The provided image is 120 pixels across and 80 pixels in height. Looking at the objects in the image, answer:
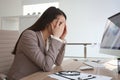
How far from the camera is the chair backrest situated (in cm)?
142

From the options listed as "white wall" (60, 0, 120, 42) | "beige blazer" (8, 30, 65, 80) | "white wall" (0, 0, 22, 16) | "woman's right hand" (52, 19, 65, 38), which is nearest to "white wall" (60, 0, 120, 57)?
"white wall" (60, 0, 120, 42)

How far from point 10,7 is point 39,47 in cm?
467

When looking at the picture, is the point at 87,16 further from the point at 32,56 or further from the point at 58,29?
the point at 32,56

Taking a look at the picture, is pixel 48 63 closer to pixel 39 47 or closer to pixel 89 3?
pixel 39 47

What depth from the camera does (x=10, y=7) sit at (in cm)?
546

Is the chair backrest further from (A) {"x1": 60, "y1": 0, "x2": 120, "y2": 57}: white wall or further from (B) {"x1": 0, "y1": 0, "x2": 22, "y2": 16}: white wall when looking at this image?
(B) {"x1": 0, "y1": 0, "x2": 22, "y2": 16}: white wall

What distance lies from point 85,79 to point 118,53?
0.38m

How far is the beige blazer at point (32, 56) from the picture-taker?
3.45 ft

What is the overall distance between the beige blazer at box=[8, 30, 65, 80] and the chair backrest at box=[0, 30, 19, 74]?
333 mm

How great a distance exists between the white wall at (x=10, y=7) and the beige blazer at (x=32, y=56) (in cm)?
449

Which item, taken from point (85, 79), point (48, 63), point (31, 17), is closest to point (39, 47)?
point (48, 63)

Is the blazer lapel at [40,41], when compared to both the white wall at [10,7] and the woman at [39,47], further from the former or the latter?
the white wall at [10,7]

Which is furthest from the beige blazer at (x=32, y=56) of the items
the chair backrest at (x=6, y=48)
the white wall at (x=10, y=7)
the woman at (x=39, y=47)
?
the white wall at (x=10, y=7)

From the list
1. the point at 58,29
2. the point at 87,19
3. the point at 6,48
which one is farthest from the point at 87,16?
the point at 58,29
